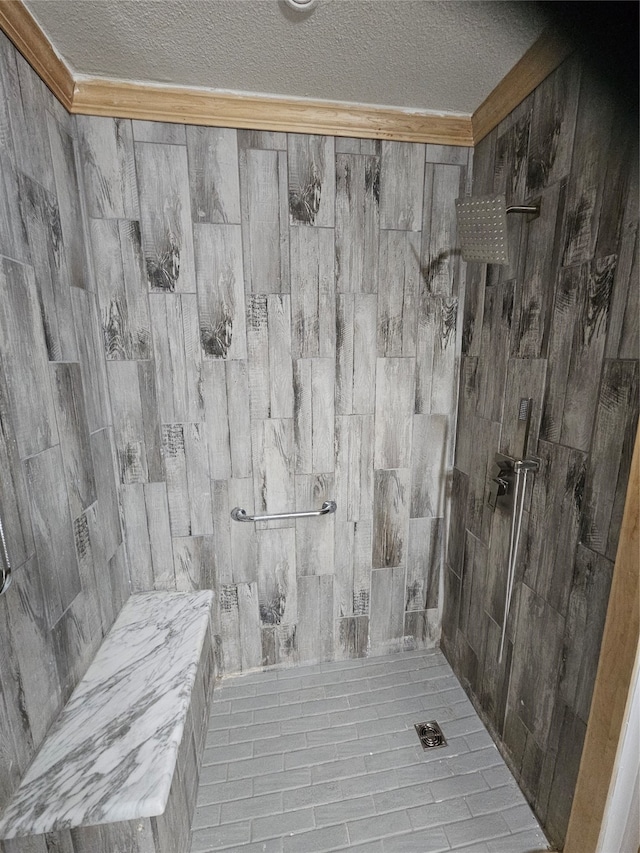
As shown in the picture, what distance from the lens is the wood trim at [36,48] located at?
979 mm

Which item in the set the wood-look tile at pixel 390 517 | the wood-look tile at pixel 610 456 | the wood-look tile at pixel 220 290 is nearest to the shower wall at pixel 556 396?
the wood-look tile at pixel 610 456

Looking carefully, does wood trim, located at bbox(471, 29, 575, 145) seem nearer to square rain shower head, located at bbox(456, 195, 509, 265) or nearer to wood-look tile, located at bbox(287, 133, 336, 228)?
square rain shower head, located at bbox(456, 195, 509, 265)

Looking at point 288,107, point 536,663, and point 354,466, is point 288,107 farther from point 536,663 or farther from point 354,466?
point 536,663

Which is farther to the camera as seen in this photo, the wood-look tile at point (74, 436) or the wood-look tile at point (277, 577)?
the wood-look tile at point (277, 577)

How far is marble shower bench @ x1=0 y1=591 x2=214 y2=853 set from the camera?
91 cm

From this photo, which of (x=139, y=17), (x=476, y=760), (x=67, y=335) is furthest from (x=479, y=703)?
(x=139, y=17)

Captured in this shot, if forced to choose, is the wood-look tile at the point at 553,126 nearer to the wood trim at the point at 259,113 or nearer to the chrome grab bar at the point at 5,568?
the wood trim at the point at 259,113

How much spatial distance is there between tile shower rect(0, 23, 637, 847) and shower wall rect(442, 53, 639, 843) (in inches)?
0.5

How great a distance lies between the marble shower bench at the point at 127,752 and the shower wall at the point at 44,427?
0.06 metres

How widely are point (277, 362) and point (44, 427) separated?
33.0 inches

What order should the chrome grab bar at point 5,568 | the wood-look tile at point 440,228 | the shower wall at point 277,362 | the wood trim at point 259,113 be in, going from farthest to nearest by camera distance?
the wood-look tile at point 440,228
the shower wall at point 277,362
the wood trim at point 259,113
the chrome grab bar at point 5,568

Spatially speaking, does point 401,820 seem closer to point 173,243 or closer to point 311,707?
point 311,707

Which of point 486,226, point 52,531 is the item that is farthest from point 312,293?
point 52,531

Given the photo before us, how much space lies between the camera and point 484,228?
124 cm
